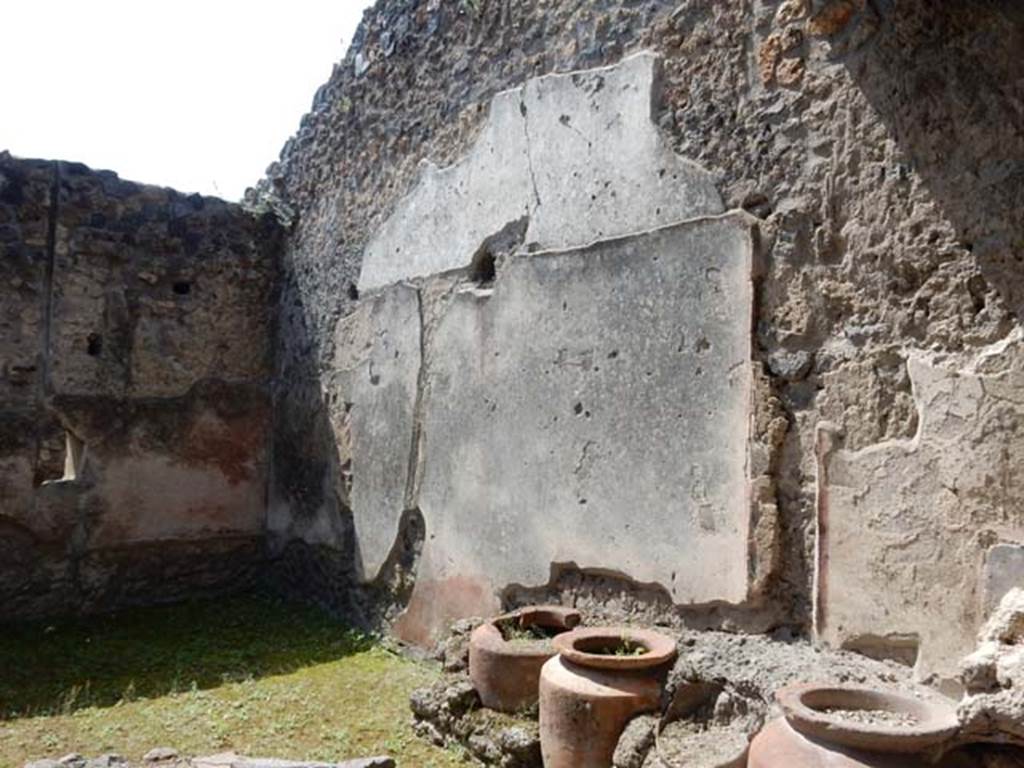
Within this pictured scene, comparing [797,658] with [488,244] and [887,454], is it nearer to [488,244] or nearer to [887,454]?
[887,454]

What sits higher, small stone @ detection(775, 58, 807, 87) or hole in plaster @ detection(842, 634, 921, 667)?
small stone @ detection(775, 58, 807, 87)

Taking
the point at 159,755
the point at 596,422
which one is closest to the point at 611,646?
the point at 596,422

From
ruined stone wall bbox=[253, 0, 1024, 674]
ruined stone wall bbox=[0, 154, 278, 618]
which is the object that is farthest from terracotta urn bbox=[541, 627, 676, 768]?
ruined stone wall bbox=[0, 154, 278, 618]

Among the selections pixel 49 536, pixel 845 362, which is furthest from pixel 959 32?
pixel 49 536

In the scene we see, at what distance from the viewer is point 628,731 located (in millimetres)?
2926

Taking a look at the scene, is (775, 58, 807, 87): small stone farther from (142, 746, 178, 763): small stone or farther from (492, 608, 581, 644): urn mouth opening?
(142, 746, 178, 763): small stone

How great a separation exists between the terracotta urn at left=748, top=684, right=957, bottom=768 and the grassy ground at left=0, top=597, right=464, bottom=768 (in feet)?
5.12

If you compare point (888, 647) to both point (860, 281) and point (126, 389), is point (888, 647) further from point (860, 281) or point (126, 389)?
point (126, 389)

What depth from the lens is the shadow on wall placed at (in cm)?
250

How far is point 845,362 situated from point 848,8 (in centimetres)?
115

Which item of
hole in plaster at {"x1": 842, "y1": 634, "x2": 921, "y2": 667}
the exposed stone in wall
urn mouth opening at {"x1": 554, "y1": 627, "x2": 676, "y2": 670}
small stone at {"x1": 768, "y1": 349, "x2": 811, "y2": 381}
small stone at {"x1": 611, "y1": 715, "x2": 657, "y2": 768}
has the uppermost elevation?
small stone at {"x1": 768, "y1": 349, "x2": 811, "y2": 381}

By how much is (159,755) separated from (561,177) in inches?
113

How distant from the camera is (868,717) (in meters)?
2.32

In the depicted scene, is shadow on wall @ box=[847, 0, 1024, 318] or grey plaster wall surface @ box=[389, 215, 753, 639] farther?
grey plaster wall surface @ box=[389, 215, 753, 639]
